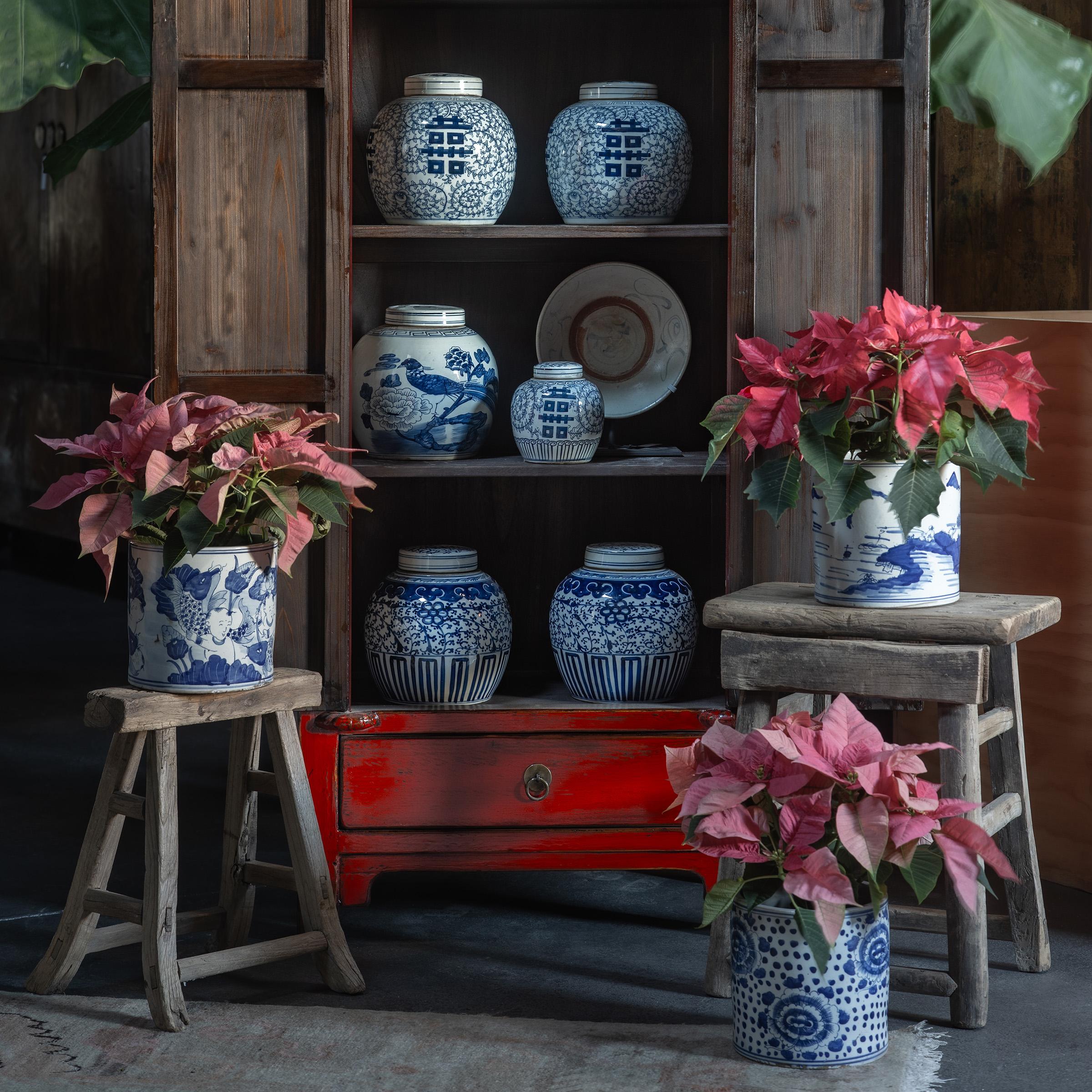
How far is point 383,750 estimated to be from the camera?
2.42 metres

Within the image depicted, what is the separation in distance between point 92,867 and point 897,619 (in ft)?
3.81

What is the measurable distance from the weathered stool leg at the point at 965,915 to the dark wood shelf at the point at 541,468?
626 mm

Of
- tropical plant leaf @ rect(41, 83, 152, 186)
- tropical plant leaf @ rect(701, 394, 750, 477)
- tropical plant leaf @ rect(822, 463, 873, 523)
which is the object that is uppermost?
tropical plant leaf @ rect(41, 83, 152, 186)

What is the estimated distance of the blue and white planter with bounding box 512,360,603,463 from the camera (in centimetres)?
246

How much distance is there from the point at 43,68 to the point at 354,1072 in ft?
6.07

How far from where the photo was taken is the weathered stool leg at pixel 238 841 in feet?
7.50

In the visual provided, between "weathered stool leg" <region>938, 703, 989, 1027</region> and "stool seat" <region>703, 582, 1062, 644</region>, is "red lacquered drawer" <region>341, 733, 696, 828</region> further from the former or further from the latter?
"weathered stool leg" <region>938, 703, 989, 1027</region>

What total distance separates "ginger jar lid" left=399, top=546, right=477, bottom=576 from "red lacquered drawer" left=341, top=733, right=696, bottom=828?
28 centimetres

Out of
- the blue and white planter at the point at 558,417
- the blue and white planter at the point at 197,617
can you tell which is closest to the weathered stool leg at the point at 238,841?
the blue and white planter at the point at 197,617

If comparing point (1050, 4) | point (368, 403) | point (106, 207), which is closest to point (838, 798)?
point (368, 403)

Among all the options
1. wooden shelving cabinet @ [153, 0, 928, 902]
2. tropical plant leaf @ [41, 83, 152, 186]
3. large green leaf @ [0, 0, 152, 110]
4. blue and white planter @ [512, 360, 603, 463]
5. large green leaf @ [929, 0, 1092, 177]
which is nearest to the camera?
wooden shelving cabinet @ [153, 0, 928, 902]

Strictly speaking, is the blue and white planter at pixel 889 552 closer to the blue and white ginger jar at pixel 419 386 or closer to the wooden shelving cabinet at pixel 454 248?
the wooden shelving cabinet at pixel 454 248

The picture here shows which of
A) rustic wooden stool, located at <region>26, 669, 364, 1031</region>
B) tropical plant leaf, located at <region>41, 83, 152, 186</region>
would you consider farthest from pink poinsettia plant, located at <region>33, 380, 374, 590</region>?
tropical plant leaf, located at <region>41, 83, 152, 186</region>

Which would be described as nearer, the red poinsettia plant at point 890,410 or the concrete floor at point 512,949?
the red poinsettia plant at point 890,410
